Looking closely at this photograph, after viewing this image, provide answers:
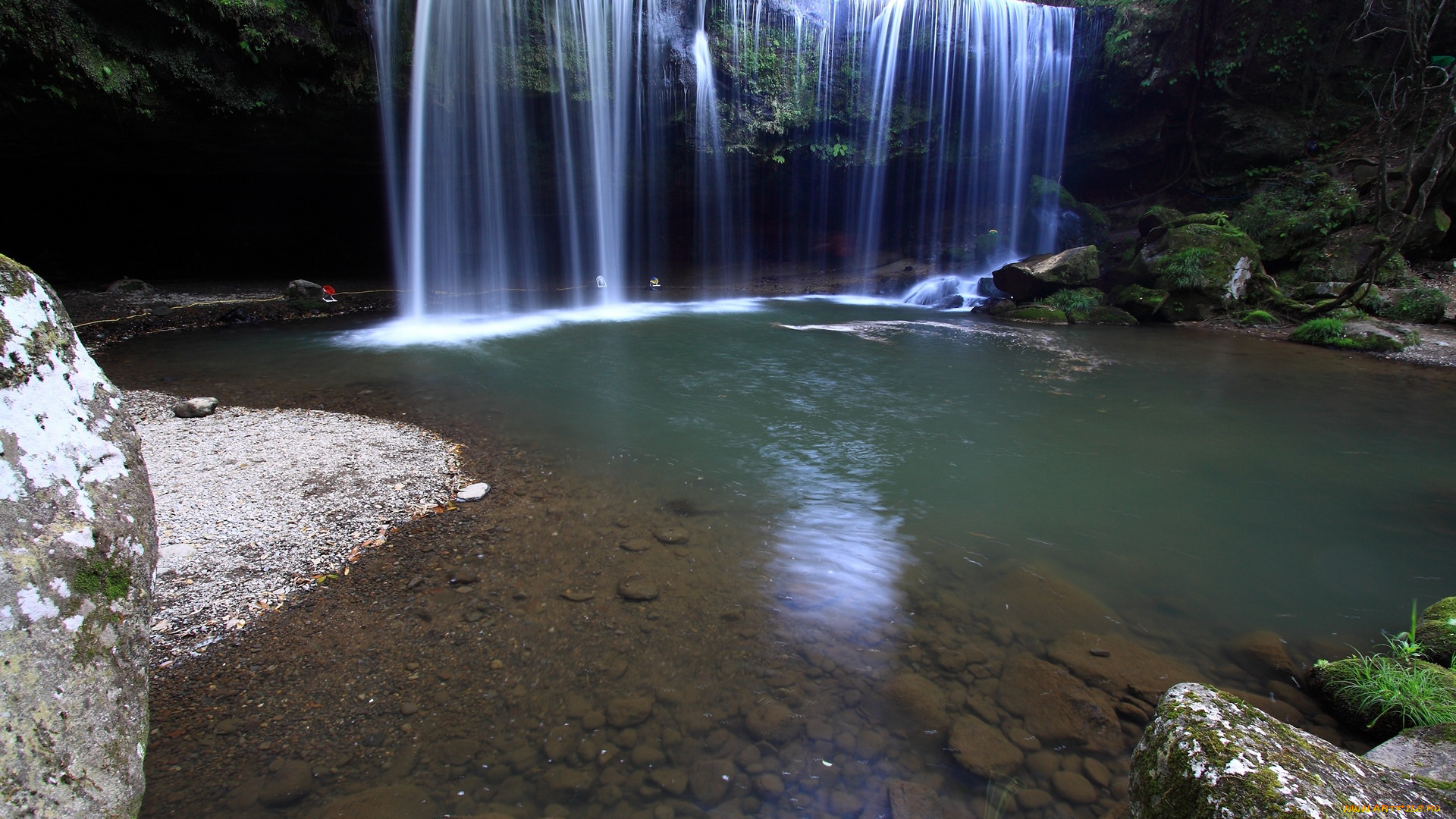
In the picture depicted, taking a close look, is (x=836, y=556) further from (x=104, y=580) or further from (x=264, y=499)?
(x=264, y=499)

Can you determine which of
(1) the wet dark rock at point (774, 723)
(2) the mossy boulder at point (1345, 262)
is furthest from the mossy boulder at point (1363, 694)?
(2) the mossy boulder at point (1345, 262)

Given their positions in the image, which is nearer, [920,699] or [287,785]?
[287,785]

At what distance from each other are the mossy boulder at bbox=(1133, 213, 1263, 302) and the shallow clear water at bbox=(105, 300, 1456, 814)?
9.00 ft

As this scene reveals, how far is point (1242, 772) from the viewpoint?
1.42 m

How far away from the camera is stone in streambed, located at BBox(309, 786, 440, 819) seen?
2129 millimetres

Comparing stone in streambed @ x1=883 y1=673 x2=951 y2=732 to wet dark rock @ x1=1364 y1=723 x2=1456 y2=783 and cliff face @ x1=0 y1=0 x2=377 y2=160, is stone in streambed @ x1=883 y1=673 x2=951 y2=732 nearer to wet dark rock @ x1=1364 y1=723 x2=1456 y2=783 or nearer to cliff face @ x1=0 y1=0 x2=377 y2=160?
wet dark rock @ x1=1364 y1=723 x2=1456 y2=783

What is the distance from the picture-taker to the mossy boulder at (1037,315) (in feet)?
43.2

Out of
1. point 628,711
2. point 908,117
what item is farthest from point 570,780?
point 908,117

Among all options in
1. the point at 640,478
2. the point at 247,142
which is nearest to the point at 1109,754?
the point at 640,478

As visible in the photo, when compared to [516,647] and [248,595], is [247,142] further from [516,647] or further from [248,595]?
[516,647]

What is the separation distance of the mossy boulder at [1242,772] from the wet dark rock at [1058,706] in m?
1.05

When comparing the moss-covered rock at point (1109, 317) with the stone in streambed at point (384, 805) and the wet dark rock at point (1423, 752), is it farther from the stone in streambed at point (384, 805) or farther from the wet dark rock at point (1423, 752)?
the stone in streambed at point (384, 805)

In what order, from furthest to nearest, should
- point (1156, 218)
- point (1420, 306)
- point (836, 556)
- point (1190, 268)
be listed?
1. point (1156, 218)
2. point (1190, 268)
3. point (1420, 306)
4. point (836, 556)

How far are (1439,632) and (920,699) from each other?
258 centimetres
